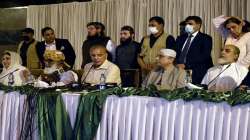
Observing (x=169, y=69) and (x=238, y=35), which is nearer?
(x=169, y=69)

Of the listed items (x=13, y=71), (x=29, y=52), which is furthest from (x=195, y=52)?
(x=29, y=52)

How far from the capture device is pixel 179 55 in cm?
568

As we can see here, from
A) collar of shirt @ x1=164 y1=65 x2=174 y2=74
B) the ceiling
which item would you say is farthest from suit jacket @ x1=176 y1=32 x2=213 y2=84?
the ceiling

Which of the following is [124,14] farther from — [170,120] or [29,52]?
[170,120]

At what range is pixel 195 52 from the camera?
5547 mm

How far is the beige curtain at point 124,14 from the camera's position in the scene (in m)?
8.02

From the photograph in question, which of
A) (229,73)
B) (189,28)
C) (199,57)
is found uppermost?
(189,28)

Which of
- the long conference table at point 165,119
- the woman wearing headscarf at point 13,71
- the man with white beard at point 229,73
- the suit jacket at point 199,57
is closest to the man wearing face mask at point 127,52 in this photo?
the suit jacket at point 199,57

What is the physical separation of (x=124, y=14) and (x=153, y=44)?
3.21 metres

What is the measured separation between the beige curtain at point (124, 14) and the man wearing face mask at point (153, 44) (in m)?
1.85

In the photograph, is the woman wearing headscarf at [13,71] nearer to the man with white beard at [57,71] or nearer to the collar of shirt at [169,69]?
the man with white beard at [57,71]

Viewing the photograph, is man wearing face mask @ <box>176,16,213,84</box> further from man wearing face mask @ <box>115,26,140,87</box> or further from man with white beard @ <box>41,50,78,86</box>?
man with white beard @ <box>41,50,78,86</box>

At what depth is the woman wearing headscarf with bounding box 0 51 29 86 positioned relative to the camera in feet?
19.1

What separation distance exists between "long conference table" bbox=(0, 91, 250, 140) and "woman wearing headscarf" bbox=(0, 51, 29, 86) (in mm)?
2116
